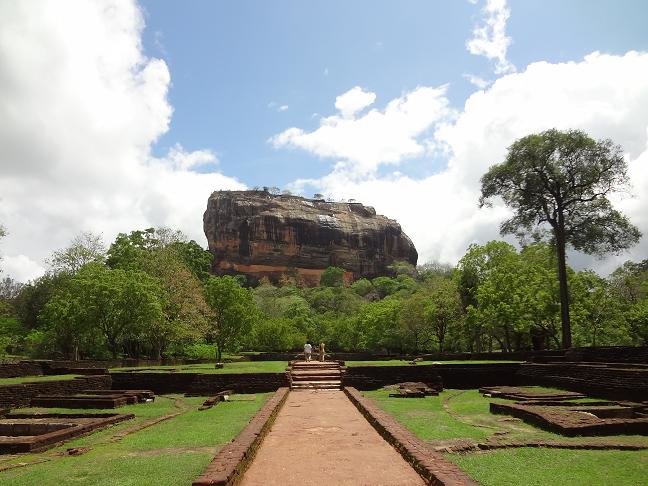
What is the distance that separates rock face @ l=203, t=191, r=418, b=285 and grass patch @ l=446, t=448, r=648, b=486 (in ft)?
325

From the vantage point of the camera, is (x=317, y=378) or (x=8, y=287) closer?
(x=317, y=378)

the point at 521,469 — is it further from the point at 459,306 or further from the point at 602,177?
the point at 459,306

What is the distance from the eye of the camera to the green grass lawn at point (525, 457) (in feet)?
21.5

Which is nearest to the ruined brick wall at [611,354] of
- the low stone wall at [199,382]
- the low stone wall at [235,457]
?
the low stone wall at [199,382]

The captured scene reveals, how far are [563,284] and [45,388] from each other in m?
21.9

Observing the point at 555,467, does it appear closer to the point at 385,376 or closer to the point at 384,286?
the point at 385,376

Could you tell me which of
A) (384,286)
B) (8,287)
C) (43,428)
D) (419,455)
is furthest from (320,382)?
(384,286)

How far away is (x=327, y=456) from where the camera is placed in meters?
7.93

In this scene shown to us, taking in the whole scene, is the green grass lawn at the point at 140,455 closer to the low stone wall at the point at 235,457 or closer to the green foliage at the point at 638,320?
the low stone wall at the point at 235,457

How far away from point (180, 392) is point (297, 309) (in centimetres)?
3964

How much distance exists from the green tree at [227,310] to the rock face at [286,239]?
→ 2841 inches

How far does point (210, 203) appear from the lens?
115 meters

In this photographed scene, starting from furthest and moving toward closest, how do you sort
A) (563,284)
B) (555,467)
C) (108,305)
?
(108,305), (563,284), (555,467)

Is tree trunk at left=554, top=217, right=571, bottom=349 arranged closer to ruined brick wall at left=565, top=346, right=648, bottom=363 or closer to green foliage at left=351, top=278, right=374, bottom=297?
ruined brick wall at left=565, top=346, right=648, bottom=363
